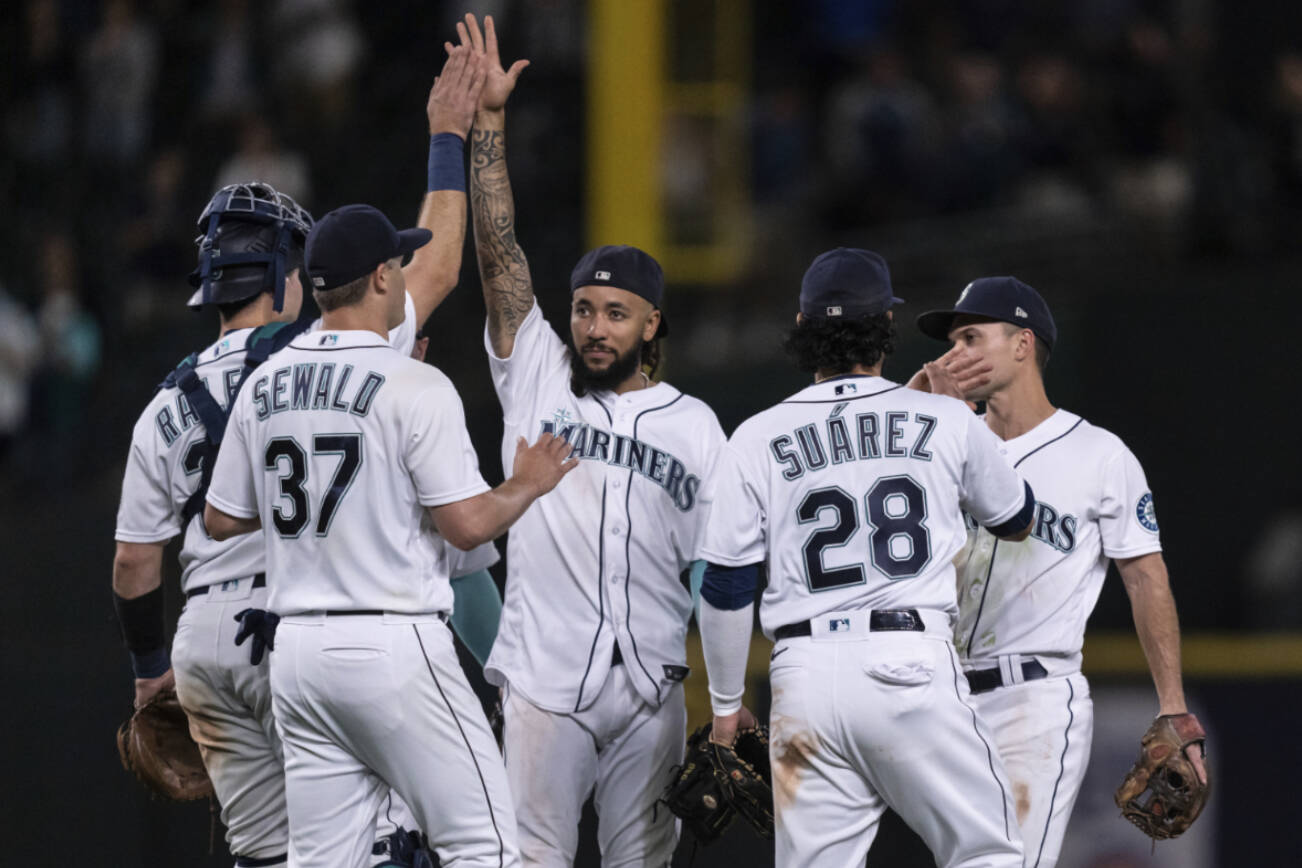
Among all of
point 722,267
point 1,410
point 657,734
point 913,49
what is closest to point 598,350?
point 657,734

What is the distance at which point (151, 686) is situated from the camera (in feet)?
17.3

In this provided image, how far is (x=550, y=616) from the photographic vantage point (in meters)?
5.02

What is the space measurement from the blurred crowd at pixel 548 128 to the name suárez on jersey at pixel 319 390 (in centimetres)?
428

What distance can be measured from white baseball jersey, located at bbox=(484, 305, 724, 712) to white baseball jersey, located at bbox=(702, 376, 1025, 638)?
0.45m

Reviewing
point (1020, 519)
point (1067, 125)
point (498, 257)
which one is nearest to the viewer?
point (1020, 519)

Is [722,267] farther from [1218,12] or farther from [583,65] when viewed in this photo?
[1218,12]

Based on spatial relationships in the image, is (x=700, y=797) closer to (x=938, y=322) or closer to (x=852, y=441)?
(x=852, y=441)

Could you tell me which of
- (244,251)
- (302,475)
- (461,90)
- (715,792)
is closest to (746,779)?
(715,792)

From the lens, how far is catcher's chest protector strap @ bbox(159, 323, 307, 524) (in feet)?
16.0

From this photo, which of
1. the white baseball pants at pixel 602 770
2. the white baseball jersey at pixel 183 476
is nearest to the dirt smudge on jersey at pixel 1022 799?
the white baseball pants at pixel 602 770

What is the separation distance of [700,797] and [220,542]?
1572 mm

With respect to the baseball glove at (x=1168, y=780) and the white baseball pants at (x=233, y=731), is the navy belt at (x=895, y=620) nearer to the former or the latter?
the baseball glove at (x=1168, y=780)

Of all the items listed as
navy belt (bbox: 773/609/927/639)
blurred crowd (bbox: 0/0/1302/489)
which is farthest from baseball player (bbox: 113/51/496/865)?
blurred crowd (bbox: 0/0/1302/489)

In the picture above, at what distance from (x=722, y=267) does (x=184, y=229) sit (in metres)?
3.23
